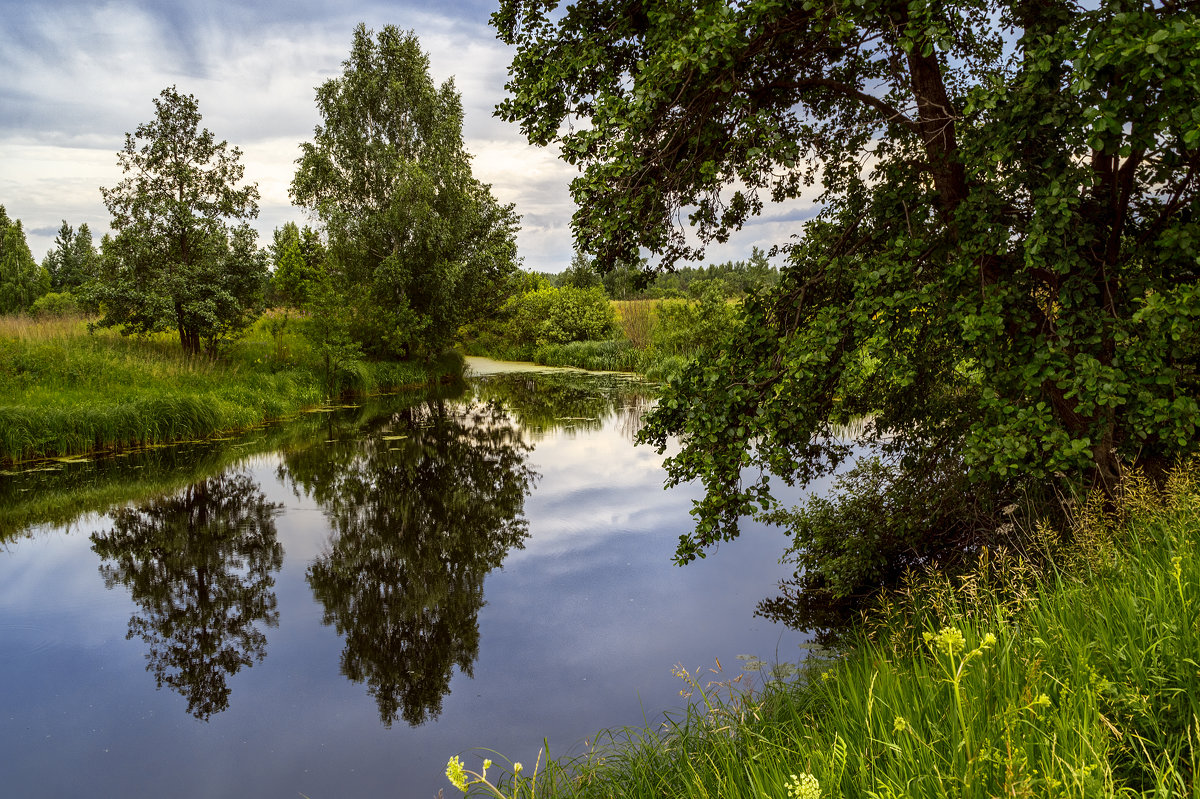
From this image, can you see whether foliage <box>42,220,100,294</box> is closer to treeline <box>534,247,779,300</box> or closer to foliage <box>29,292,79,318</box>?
foliage <box>29,292,79,318</box>

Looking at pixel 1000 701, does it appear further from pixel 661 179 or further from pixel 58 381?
pixel 58 381

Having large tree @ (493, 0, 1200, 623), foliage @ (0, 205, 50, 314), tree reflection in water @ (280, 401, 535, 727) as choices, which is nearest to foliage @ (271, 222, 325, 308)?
foliage @ (0, 205, 50, 314)

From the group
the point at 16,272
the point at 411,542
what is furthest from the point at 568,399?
the point at 16,272

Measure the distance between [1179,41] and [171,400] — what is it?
52.5 ft

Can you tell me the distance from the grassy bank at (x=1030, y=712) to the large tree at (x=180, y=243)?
1703 centimetres

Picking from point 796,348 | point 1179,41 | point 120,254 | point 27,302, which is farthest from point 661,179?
point 27,302

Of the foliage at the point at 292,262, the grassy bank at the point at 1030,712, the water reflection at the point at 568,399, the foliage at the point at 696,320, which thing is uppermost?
the foliage at the point at 292,262

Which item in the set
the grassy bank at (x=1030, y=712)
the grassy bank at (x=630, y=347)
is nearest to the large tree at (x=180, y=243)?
the grassy bank at (x=630, y=347)

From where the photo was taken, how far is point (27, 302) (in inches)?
1519

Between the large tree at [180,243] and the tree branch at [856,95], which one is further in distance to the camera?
the large tree at [180,243]

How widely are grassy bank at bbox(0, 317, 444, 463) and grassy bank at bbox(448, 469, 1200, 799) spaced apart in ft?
42.1

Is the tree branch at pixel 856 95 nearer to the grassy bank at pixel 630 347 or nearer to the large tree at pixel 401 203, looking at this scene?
the grassy bank at pixel 630 347

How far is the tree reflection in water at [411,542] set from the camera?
18.8 feet

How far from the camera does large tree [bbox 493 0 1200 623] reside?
3.68 m
